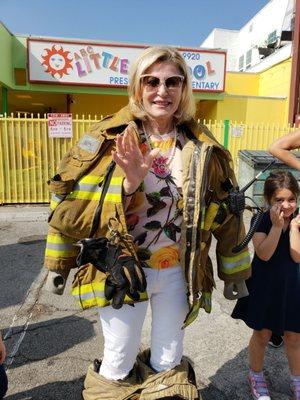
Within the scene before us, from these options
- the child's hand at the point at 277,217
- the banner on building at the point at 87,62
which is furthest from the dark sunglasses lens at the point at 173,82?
the banner on building at the point at 87,62

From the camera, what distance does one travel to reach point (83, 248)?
4.94 feet

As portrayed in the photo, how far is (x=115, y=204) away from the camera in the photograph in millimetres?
1522

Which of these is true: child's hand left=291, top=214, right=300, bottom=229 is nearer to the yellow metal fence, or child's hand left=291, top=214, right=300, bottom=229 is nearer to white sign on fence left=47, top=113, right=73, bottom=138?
the yellow metal fence

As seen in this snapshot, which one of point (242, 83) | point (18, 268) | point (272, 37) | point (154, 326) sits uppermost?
point (272, 37)

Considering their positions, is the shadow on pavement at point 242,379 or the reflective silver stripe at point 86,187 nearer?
the reflective silver stripe at point 86,187

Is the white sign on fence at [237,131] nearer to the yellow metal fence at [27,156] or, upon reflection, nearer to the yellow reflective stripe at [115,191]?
the yellow metal fence at [27,156]

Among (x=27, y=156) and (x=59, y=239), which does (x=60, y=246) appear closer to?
(x=59, y=239)

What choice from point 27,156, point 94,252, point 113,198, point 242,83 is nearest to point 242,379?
A: point 94,252

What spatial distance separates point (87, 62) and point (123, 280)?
10705 mm

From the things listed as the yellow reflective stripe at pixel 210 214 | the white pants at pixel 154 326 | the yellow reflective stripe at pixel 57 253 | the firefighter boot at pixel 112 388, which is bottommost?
the firefighter boot at pixel 112 388

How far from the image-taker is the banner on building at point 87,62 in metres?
10.8

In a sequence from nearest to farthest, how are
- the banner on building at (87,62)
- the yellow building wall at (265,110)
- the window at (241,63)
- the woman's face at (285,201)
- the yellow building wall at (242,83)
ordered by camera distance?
the woman's face at (285,201) < the banner on building at (87,62) < the yellow building wall at (265,110) < the yellow building wall at (242,83) < the window at (241,63)

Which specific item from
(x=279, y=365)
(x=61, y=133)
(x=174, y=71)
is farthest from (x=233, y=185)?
(x=61, y=133)

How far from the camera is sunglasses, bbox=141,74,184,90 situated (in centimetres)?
166
